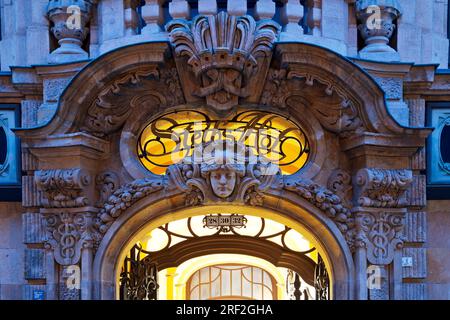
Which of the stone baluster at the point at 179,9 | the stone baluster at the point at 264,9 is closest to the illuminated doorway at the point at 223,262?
the stone baluster at the point at 179,9

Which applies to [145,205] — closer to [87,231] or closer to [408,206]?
[87,231]

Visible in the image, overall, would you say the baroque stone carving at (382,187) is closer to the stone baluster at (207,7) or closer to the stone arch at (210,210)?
the stone arch at (210,210)

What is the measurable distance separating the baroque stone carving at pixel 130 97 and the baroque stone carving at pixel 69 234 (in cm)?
83

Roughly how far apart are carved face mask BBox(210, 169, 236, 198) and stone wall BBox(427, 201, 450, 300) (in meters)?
1.95

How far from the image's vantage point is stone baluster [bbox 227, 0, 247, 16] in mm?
12023

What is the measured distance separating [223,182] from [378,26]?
212 centimetres

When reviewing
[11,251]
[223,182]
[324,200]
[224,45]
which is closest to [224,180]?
[223,182]

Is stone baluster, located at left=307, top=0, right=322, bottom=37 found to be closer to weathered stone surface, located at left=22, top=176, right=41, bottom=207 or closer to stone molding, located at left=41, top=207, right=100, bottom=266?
stone molding, located at left=41, top=207, right=100, bottom=266

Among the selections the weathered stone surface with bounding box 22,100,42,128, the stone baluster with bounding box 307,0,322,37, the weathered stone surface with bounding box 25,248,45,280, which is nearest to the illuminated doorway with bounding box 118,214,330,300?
the weathered stone surface with bounding box 25,248,45,280

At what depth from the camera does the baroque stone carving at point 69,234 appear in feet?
39.5

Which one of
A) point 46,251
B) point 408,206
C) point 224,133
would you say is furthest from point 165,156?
point 408,206

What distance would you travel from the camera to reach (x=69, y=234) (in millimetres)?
12062
